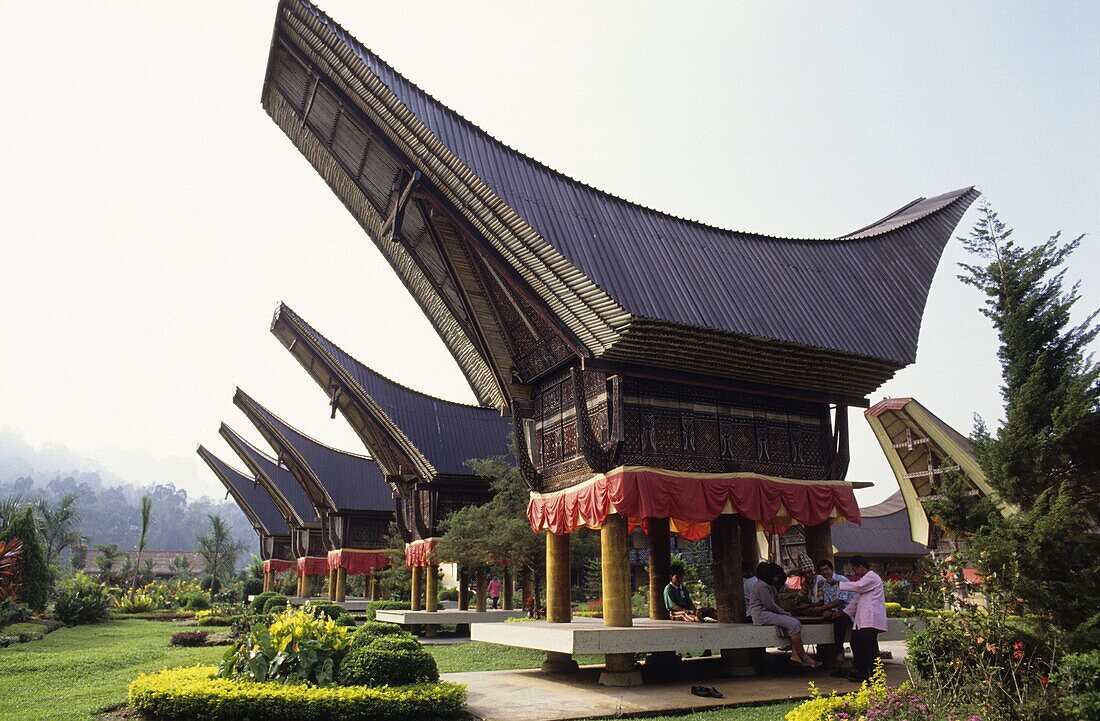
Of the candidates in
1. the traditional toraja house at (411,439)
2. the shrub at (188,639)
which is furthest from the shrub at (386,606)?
the shrub at (188,639)

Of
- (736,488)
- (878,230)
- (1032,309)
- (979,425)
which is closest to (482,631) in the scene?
(736,488)

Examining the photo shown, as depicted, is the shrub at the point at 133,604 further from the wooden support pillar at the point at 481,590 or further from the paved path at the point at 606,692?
the paved path at the point at 606,692

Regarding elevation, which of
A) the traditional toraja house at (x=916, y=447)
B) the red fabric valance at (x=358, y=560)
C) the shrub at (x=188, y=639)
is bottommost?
the shrub at (x=188, y=639)

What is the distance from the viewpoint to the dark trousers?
10609 millimetres

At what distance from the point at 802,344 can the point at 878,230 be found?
5792mm

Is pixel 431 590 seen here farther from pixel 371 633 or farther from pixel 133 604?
pixel 133 604

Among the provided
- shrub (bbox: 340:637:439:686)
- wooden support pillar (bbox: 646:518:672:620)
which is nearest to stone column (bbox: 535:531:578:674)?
wooden support pillar (bbox: 646:518:672:620)

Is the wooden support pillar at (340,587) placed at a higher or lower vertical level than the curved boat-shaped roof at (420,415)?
lower

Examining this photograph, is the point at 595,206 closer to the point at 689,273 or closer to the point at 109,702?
Answer: the point at 689,273

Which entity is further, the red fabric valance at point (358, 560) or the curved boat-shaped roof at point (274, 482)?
the curved boat-shaped roof at point (274, 482)

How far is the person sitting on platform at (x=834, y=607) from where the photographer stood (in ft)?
38.0

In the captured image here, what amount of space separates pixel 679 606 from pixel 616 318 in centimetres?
597

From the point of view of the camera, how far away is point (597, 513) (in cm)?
1188

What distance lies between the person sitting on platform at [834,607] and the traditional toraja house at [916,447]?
51.6 feet
